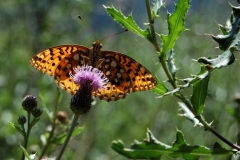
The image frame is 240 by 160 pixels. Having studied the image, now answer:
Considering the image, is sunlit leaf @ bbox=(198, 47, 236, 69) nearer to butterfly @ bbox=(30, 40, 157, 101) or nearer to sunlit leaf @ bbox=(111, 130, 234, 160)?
sunlit leaf @ bbox=(111, 130, 234, 160)

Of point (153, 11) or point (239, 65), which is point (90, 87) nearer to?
point (153, 11)

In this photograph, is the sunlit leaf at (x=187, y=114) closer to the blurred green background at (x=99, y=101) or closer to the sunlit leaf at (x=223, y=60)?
the sunlit leaf at (x=223, y=60)

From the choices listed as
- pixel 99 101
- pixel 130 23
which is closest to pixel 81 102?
pixel 130 23

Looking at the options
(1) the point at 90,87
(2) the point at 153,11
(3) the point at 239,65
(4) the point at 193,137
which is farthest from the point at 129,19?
(4) the point at 193,137

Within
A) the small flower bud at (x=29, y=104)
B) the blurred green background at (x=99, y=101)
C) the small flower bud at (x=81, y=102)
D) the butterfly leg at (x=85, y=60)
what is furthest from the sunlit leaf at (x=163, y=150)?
the blurred green background at (x=99, y=101)

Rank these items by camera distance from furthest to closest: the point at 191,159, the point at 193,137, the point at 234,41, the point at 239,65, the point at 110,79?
the point at 193,137, the point at 239,65, the point at 110,79, the point at 191,159, the point at 234,41

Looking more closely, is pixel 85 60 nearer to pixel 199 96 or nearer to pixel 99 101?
pixel 199 96

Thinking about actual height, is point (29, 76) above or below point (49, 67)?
above

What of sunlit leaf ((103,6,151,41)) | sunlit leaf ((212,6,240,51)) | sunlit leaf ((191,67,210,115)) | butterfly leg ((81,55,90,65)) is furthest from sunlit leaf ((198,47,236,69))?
butterfly leg ((81,55,90,65))
